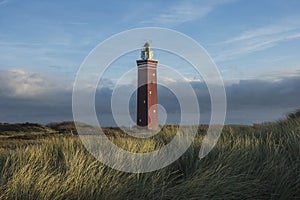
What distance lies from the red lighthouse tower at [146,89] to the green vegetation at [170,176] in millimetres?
17440

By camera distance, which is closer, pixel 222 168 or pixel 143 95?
pixel 222 168

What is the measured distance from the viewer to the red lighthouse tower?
2505 cm

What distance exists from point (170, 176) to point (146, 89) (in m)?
19.1

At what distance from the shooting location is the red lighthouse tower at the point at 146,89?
2505cm

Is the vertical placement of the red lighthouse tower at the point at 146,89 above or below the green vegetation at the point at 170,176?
above

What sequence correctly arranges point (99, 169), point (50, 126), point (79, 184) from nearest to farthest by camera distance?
point (79, 184) → point (99, 169) → point (50, 126)

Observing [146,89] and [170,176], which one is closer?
[170,176]

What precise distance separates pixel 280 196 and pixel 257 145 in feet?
4.97

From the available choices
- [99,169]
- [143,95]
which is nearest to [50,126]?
[143,95]

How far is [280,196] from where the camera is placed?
6.11 m

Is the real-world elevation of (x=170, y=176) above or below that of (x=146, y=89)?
below

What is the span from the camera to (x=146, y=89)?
25156 mm

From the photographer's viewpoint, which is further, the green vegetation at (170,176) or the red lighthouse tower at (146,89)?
the red lighthouse tower at (146,89)

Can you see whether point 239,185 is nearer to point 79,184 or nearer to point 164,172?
point 164,172
